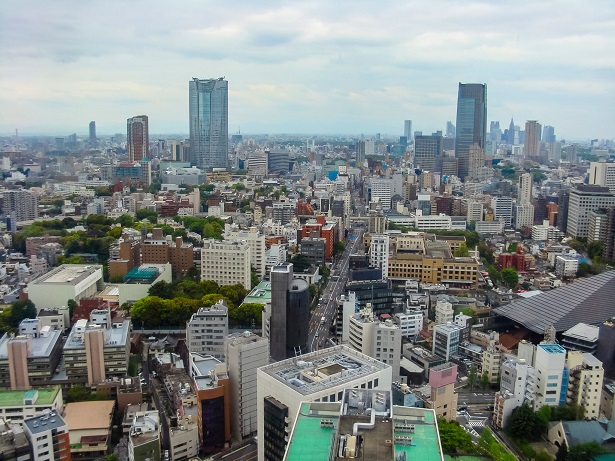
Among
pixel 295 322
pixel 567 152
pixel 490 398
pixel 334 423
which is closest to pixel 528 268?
pixel 490 398

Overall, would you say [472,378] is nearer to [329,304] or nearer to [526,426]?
[526,426]

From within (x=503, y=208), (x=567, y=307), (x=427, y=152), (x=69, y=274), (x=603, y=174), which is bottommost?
(x=69, y=274)

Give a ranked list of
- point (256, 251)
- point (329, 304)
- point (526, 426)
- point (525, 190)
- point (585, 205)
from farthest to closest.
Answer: point (525, 190) < point (585, 205) < point (256, 251) < point (329, 304) < point (526, 426)

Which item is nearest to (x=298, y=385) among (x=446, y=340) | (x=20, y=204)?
(x=446, y=340)

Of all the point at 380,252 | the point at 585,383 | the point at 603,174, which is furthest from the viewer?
the point at 603,174

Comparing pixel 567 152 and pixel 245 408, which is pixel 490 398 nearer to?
pixel 245 408

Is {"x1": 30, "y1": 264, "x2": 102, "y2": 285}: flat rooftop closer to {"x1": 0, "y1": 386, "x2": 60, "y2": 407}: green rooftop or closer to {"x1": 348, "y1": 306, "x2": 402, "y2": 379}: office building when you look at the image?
{"x1": 0, "y1": 386, "x2": 60, "y2": 407}: green rooftop

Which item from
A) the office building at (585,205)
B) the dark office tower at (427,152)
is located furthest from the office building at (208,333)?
the dark office tower at (427,152)
